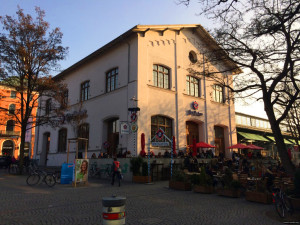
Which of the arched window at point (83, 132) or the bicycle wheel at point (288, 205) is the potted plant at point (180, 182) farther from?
the arched window at point (83, 132)

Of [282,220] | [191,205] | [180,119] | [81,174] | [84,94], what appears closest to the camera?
[282,220]

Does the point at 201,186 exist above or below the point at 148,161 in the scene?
below

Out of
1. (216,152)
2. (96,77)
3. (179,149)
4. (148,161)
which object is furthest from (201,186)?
(96,77)

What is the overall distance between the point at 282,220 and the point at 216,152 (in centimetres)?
1895

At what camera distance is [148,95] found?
19.8m

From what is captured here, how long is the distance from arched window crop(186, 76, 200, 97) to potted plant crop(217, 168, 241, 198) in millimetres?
13502

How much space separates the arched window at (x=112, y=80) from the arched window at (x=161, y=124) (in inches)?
186

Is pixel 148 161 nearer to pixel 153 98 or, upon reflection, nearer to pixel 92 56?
pixel 153 98

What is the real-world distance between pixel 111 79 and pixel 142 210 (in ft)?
53.7

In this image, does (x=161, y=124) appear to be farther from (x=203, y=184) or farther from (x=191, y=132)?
(x=203, y=184)

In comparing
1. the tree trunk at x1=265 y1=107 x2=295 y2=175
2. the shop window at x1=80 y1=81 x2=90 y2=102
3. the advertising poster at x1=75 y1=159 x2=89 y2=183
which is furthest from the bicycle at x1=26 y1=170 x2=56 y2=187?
the shop window at x1=80 y1=81 x2=90 y2=102

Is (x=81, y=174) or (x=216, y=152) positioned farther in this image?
(x=216, y=152)

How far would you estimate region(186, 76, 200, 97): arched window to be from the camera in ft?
77.7

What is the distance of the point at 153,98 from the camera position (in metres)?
20.2
